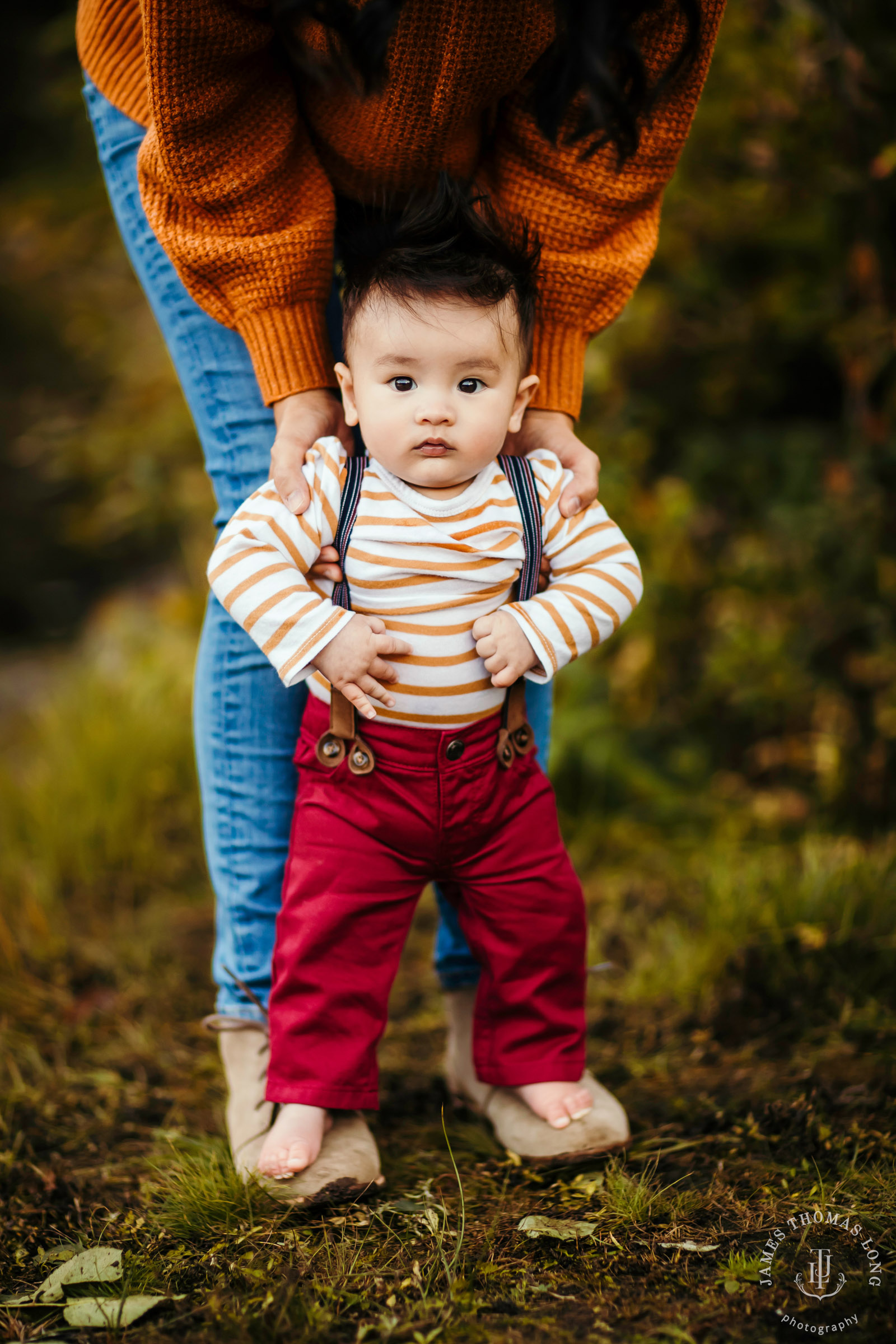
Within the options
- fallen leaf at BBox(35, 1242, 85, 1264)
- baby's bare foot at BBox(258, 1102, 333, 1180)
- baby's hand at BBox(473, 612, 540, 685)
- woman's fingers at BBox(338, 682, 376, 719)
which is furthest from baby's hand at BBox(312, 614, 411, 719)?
fallen leaf at BBox(35, 1242, 85, 1264)

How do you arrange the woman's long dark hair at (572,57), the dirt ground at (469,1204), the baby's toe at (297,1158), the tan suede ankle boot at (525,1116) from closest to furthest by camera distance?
the woman's long dark hair at (572,57) → the dirt ground at (469,1204) → the baby's toe at (297,1158) → the tan suede ankle boot at (525,1116)

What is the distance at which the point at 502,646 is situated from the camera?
1.39 meters

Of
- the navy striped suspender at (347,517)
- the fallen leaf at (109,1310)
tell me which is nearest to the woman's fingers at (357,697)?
the navy striped suspender at (347,517)

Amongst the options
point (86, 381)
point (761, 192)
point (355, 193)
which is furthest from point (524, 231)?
point (86, 381)

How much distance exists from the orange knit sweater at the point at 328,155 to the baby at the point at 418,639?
4.4 inches

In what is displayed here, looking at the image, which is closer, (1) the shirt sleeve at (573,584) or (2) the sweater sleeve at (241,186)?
(2) the sweater sleeve at (241,186)

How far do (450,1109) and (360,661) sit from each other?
2.72 feet

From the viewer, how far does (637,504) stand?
275 centimetres

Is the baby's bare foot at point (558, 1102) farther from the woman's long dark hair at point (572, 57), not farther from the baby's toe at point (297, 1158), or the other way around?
the woman's long dark hair at point (572, 57)

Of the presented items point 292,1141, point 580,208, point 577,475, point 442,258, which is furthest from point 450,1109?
point 580,208

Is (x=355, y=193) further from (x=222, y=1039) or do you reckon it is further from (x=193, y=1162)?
(x=193, y=1162)

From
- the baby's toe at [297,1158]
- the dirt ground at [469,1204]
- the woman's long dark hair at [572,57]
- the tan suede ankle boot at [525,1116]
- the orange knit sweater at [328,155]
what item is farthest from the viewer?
the tan suede ankle boot at [525,1116]

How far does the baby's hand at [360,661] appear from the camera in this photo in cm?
133

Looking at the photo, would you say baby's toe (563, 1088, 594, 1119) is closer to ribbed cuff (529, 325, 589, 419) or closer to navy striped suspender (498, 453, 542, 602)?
navy striped suspender (498, 453, 542, 602)
